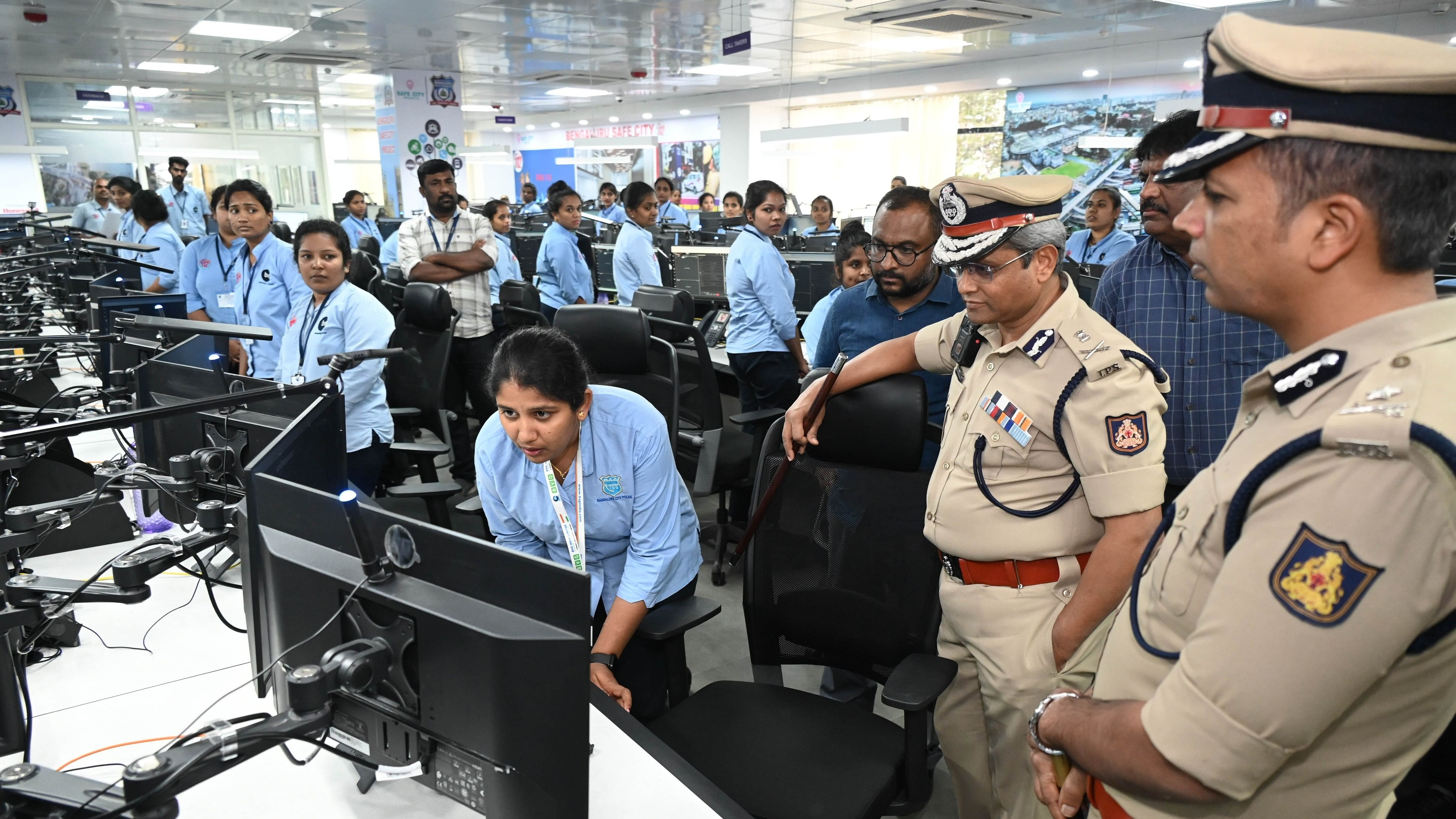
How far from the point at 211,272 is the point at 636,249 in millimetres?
2407

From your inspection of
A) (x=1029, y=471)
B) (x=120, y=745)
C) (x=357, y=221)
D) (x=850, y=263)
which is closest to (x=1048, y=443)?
(x=1029, y=471)

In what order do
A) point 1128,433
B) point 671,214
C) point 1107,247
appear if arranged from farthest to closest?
point 671,214
point 1107,247
point 1128,433

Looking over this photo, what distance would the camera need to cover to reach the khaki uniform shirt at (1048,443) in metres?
1.41

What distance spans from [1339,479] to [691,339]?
3.23 m

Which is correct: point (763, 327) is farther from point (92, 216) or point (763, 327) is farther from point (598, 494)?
point (92, 216)

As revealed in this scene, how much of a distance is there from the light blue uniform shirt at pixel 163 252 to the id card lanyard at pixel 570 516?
16.0 ft

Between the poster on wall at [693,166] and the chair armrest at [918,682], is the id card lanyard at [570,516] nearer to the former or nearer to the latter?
the chair armrest at [918,682]

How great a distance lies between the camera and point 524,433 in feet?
5.78

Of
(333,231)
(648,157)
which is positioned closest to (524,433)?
(333,231)

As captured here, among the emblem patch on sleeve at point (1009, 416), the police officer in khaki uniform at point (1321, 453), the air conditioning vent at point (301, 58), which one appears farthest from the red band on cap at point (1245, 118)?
the air conditioning vent at point (301, 58)

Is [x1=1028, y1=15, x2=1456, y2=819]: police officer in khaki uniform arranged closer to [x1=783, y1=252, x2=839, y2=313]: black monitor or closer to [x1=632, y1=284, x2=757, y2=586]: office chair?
[x1=632, y1=284, x2=757, y2=586]: office chair

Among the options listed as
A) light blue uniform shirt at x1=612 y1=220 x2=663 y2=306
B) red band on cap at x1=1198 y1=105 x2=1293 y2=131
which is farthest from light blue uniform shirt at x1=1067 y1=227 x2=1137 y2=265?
red band on cap at x1=1198 y1=105 x2=1293 y2=131

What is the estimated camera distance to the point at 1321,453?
73 cm

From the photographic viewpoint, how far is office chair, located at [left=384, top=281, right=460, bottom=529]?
3.60m
